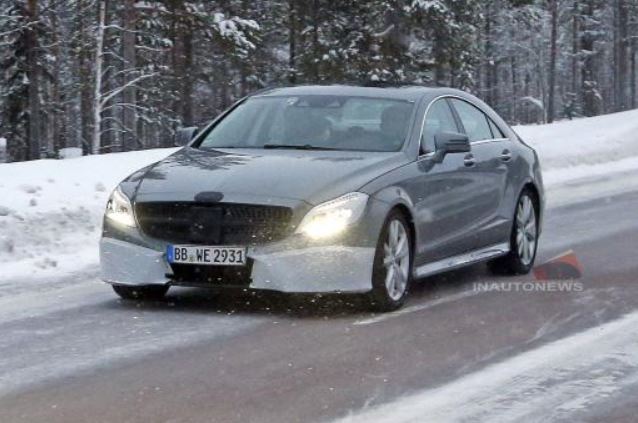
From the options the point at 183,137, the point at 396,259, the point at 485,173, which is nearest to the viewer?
the point at 396,259

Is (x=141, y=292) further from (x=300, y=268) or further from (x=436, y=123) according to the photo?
(x=436, y=123)

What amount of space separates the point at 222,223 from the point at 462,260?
236 cm

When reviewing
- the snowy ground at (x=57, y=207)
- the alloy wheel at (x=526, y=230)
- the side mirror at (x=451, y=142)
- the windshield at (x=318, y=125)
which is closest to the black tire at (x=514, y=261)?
the alloy wheel at (x=526, y=230)

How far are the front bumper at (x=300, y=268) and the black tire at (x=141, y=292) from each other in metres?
0.45

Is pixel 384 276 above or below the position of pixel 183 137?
below

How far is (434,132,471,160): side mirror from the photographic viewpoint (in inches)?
399

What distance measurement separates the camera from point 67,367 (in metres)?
7.39

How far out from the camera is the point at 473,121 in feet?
37.4

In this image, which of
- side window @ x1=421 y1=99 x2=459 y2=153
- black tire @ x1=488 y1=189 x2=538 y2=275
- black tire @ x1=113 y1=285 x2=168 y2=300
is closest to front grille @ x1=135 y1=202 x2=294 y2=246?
black tire @ x1=113 y1=285 x2=168 y2=300

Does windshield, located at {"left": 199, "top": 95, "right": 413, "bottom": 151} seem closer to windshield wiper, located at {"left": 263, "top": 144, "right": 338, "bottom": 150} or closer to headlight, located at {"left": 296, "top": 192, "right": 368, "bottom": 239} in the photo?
windshield wiper, located at {"left": 263, "top": 144, "right": 338, "bottom": 150}

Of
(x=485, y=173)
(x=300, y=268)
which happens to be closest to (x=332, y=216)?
(x=300, y=268)

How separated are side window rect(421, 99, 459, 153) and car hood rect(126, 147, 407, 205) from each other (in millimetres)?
430

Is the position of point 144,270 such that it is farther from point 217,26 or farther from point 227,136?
point 217,26

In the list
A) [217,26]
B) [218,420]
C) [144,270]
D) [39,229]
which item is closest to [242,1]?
[217,26]
